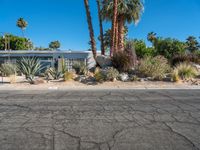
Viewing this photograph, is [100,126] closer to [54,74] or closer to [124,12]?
[54,74]

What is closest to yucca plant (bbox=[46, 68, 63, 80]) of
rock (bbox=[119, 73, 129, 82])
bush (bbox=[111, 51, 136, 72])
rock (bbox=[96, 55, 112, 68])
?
rock (bbox=[96, 55, 112, 68])

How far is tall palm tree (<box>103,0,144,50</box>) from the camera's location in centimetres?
3183

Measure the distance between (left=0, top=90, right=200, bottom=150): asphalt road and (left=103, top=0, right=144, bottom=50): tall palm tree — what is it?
74.8ft

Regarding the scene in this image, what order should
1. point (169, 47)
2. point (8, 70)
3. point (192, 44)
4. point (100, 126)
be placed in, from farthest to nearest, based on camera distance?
point (192, 44) < point (169, 47) < point (8, 70) < point (100, 126)

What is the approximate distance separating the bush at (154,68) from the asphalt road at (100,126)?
9.72m

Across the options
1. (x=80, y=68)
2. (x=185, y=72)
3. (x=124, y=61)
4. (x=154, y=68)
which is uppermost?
(x=124, y=61)

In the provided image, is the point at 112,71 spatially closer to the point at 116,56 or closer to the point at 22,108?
the point at 116,56

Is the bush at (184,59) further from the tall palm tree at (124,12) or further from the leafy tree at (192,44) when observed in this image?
the leafy tree at (192,44)

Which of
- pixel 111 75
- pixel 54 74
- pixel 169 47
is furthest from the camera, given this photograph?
pixel 169 47

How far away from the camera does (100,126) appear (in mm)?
6727

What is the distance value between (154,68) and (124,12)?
13.7 metres

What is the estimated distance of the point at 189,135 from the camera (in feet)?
19.6

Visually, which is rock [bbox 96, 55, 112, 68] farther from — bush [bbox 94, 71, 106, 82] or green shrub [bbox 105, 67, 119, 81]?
bush [bbox 94, 71, 106, 82]

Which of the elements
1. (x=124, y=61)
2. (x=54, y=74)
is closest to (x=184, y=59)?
(x=124, y=61)
